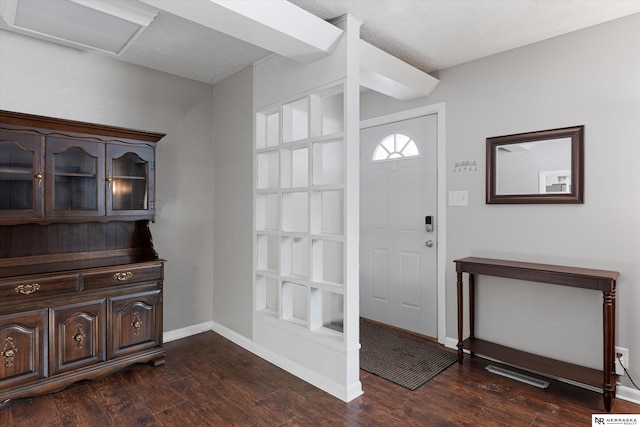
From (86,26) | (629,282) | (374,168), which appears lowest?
(629,282)

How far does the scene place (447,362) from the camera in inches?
116

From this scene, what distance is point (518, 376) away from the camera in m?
2.67

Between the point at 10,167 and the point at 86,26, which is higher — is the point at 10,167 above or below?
below

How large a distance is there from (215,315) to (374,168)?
A: 7.48 ft

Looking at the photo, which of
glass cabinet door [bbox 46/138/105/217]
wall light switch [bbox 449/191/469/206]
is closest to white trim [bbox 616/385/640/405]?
wall light switch [bbox 449/191/469/206]

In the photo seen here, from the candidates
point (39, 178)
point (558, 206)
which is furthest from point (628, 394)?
point (39, 178)

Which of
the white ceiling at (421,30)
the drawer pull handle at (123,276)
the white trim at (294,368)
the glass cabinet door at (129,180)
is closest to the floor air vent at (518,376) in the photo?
the white trim at (294,368)

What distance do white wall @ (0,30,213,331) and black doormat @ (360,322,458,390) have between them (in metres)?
1.72

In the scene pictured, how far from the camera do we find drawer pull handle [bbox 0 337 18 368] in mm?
2234

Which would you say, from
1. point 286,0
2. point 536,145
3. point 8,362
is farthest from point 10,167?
point 536,145

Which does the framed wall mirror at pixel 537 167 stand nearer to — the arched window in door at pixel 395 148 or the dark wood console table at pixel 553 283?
the dark wood console table at pixel 553 283

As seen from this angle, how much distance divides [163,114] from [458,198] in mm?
2838

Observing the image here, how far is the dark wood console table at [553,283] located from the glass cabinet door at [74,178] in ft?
9.41

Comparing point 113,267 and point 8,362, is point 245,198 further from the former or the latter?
point 8,362
